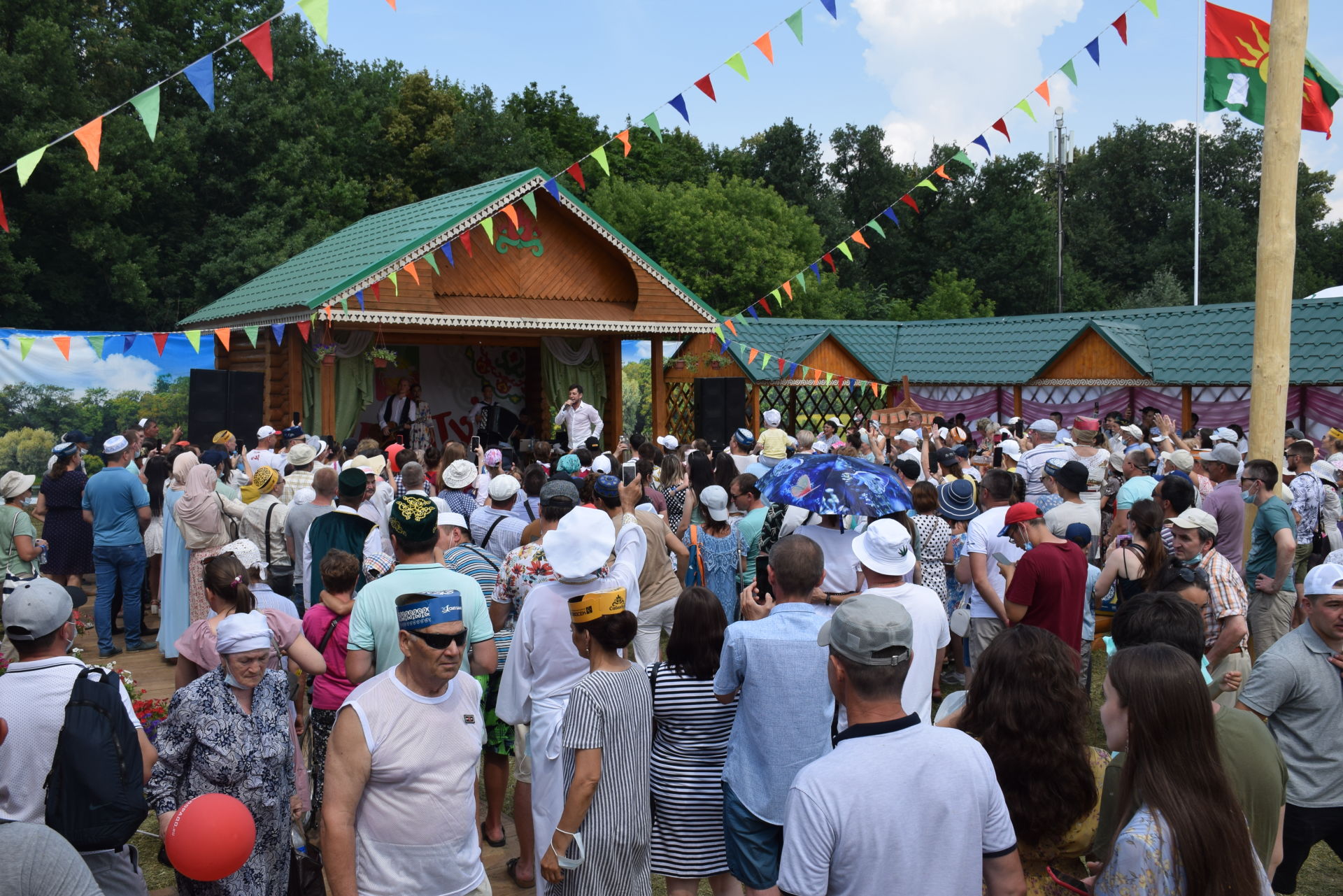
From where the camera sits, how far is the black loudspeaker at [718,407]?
15195mm

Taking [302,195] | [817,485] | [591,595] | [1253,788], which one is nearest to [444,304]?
[817,485]

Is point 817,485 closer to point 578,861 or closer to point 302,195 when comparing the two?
point 578,861

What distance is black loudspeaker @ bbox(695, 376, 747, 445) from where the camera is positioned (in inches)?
598

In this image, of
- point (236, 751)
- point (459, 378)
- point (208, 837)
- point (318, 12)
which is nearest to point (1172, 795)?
point (208, 837)

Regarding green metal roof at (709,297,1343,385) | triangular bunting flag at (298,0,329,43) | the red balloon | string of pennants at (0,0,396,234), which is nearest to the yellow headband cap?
the red balloon

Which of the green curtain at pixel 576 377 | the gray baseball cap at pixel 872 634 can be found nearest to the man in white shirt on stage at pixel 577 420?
the green curtain at pixel 576 377

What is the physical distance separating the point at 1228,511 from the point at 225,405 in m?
9.77

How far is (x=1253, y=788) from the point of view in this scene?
2.70 m

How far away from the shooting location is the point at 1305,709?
3.38m

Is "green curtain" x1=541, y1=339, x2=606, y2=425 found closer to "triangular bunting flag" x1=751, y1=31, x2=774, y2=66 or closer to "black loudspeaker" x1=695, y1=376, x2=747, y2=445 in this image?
"black loudspeaker" x1=695, y1=376, x2=747, y2=445

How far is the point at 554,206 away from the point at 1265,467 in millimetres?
10887

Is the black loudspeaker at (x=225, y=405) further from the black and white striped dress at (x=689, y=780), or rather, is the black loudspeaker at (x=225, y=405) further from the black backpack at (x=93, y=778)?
the black and white striped dress at (x=689, y=780)

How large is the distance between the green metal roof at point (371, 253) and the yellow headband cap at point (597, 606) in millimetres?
10105

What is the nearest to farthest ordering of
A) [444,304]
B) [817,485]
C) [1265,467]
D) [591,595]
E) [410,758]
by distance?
[410,758]
[591,595]
[817,485]
[1265,467]
[444,304]
